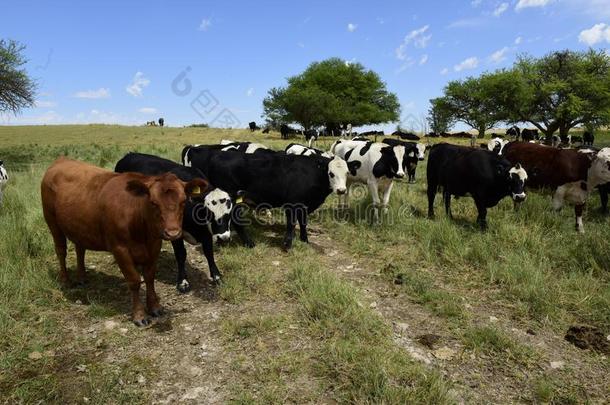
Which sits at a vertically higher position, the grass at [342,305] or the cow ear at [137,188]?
the cow ear at [137,188]

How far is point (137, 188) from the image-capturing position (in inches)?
184

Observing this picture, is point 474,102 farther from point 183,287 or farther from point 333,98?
point 183,287

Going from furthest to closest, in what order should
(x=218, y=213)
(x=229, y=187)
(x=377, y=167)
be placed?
(x=377, y=167) → (x=229, y=187) → (x=218, y=213)

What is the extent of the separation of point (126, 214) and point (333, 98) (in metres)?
45.5

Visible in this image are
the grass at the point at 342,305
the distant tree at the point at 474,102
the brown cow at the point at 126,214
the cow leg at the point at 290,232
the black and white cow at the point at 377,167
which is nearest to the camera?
the grass at the point at 342,305

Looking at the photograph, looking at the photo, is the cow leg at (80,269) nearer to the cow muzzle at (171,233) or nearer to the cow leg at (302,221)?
the cow muzzle at (171,233)

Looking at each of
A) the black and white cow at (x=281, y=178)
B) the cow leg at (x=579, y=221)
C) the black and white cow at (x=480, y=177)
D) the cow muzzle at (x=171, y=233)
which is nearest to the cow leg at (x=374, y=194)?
the black and white cow at (x=480, y=177)

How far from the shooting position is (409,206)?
10.7 meters

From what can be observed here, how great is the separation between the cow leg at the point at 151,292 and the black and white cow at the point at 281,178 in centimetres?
333

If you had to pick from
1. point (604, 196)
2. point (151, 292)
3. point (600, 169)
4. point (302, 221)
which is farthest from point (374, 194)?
point (151, 292)

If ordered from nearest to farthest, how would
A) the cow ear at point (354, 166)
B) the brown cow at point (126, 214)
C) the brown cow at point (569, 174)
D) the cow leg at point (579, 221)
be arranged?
the brown cow at point (126, 214) < the cow leg at point (579, 221) < the brown cow at point (569, 174) < the cow ear at point (354, 166)

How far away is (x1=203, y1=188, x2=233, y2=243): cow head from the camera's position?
5.78 meters

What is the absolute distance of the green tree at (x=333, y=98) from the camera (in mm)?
47531

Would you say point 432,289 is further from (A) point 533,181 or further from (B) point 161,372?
(A) point 533,181
